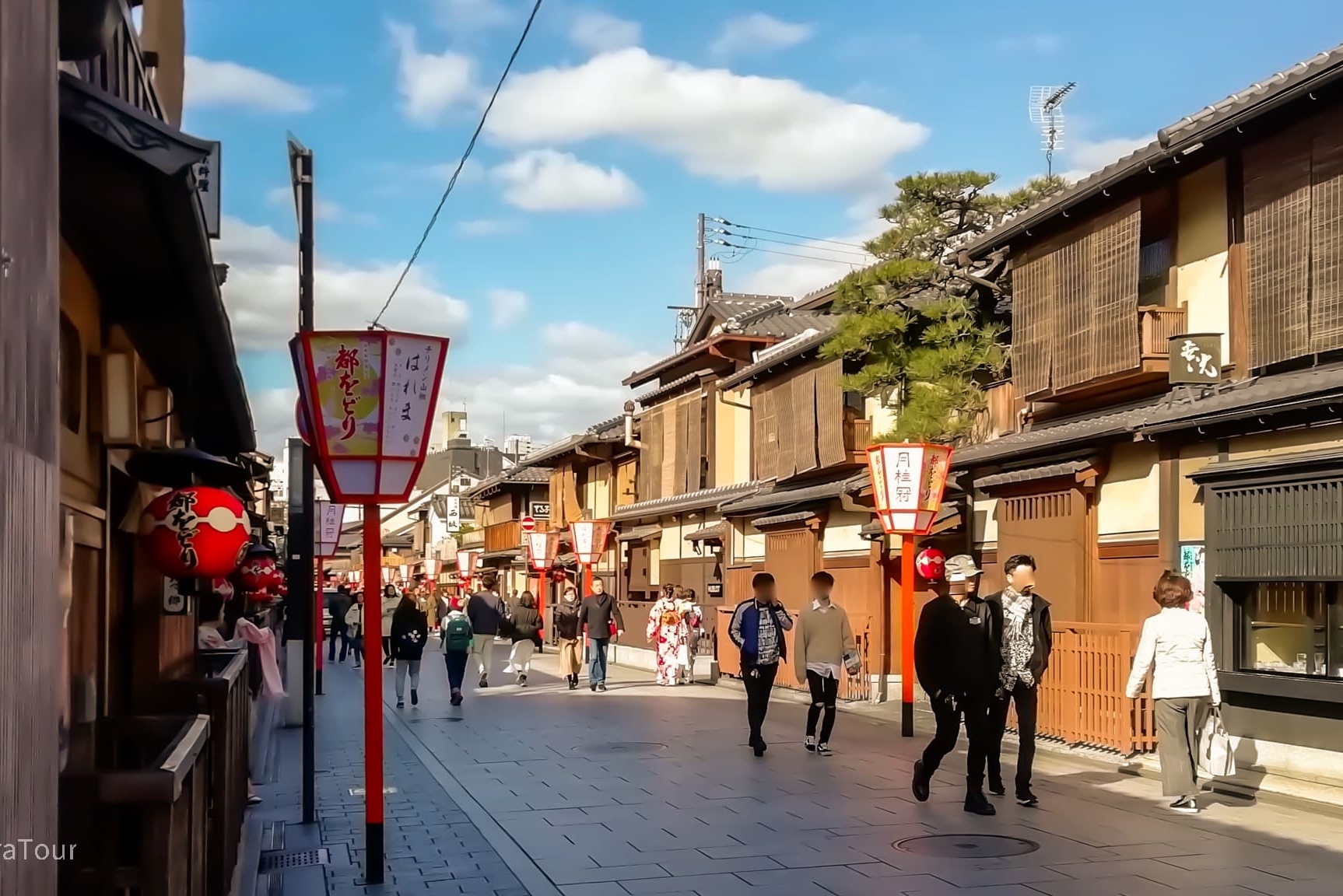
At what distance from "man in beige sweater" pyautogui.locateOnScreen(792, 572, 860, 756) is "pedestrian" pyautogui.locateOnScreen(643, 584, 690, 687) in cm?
1087

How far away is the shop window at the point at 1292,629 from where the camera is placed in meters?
11.9

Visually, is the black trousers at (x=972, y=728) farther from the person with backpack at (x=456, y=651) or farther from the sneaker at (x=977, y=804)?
the person with backpack at (x=456, y=651)

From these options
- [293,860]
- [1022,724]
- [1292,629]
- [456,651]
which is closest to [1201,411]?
[1292,629]

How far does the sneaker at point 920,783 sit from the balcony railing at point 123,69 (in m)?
7.71

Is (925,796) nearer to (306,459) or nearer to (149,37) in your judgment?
(306,459)

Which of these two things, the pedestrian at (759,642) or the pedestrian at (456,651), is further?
the pedestrian at (456,651)

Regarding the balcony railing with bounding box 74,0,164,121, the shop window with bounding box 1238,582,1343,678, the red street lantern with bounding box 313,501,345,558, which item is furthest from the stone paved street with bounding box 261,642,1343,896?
the red street lantern with bounding box 313,501,345,558

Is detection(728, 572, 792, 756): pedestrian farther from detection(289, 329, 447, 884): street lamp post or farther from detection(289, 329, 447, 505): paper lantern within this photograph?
detection(289, 329, 447, 505): paper lantern

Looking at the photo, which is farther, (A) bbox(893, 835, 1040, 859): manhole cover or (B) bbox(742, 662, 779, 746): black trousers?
(B) bbox(742, 662, 779, 746): black trousers

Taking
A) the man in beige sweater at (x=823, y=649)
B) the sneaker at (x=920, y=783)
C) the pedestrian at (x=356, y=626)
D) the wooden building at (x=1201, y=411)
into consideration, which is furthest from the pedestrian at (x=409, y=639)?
the pedestrian at (x=356, y=626)

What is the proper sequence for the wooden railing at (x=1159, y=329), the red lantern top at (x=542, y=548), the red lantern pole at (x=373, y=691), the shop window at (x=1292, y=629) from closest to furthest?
the red lantern pole at (x=373, y=691) < the shop window at (x=1292, y=629) < the wooden railing at (x=1159, y=329) < the red lantern top at (x=542, y=548)

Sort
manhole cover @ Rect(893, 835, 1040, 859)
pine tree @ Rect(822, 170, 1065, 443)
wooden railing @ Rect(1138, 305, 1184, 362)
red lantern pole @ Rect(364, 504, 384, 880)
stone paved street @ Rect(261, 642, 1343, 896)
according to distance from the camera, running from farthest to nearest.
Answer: pine tree @ Rect(822, 170, 1065, 443) → wooden railing @ Rect(1138, 305, 1184, 362) → manhole cover @ Rect(893, 835, 1040, 859) → red lantern pole @ Rect(364, 504, 384, 880) → stone paved street @ Rect(261, 642, 1343, 896)

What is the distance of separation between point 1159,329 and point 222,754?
11468 millimetres

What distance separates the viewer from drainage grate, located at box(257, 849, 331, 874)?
9133 mm
